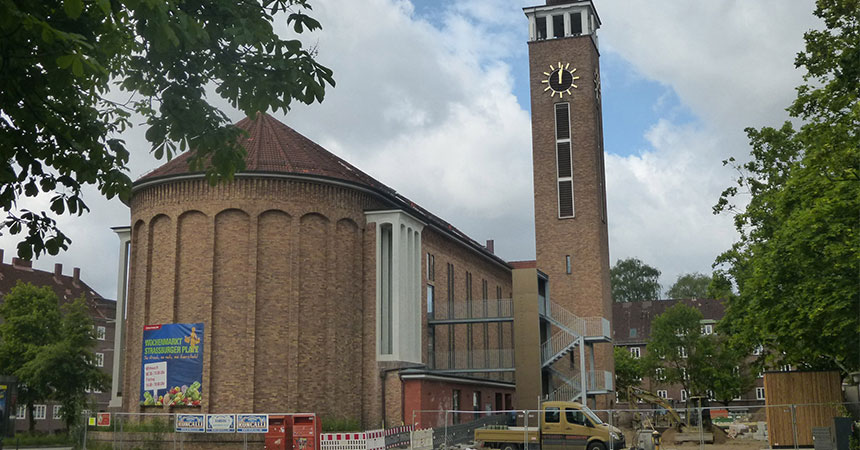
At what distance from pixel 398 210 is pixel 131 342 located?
1137cm

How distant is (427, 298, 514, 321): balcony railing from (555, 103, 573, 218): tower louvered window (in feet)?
26.9

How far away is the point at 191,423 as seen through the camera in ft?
92.7

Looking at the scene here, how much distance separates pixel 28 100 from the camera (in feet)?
22.9

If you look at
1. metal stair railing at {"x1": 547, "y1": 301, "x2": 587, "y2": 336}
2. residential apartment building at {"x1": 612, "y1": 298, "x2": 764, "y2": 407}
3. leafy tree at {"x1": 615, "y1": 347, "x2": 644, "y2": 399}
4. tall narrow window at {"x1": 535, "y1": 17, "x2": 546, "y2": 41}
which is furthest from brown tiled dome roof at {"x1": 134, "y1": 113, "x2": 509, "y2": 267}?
residential apartment building at {"x1": 612, "y1": 298, "x2": 764, "y2": 407}

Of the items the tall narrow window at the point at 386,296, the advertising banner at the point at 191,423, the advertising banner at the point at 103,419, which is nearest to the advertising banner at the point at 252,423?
the advertising banner at the point at 191,423

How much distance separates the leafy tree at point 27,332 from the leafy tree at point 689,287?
2716 inches

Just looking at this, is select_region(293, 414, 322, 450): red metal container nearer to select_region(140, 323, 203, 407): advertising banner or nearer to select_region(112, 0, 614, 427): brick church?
select_region(112, 0, 614, 427): brick church

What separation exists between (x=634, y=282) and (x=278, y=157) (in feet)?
242

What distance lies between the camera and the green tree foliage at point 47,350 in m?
49.9

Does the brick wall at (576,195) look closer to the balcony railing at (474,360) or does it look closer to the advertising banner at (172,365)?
the balcony railing at (474,360)

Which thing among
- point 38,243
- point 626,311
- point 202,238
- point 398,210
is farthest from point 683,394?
point 38,243

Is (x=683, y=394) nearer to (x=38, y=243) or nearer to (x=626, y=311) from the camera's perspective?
(x=626, y=311)

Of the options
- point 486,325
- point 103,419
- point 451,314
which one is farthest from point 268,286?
point 486,325

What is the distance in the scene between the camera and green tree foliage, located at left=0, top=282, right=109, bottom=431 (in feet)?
164
